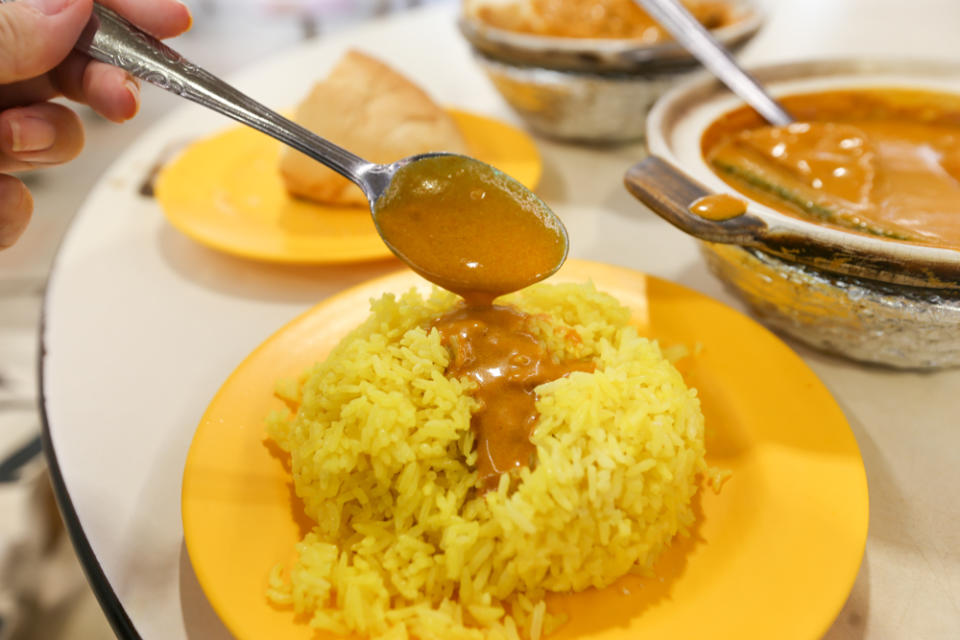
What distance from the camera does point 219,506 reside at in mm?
1051

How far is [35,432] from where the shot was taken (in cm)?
257

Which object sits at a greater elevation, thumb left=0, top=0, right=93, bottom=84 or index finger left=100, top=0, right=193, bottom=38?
thumb left=0, top=0, right=93, bottom=84

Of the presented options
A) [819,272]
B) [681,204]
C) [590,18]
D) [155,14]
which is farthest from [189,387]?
[590,18]

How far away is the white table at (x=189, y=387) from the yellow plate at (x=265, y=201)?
A: 95mm

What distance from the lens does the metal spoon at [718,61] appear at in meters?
1.68

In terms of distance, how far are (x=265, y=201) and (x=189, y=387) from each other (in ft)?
2.51

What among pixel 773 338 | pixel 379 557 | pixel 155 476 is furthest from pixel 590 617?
pixel 155 476

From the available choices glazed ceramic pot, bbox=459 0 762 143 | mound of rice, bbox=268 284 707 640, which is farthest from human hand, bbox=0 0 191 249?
glazed ceramic pot, bbox=459 0 762 143

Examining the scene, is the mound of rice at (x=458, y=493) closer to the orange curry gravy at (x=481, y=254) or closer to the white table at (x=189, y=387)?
the orange curry gravy at (x=481, y=254)

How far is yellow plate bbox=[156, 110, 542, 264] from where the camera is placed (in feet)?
5.82

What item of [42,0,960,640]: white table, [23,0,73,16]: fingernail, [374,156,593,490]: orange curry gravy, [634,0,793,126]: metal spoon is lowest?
[42,0,960,640]: white table

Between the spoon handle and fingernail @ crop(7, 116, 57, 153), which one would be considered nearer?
the spoon handle

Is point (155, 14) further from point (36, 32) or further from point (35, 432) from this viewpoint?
point (35, 432)

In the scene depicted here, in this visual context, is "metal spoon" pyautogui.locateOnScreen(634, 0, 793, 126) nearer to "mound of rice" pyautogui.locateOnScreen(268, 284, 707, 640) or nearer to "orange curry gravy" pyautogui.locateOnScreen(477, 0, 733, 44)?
"orange curry gravy" pyautogui.locateOnScreen(477, 0, 733, 44)
